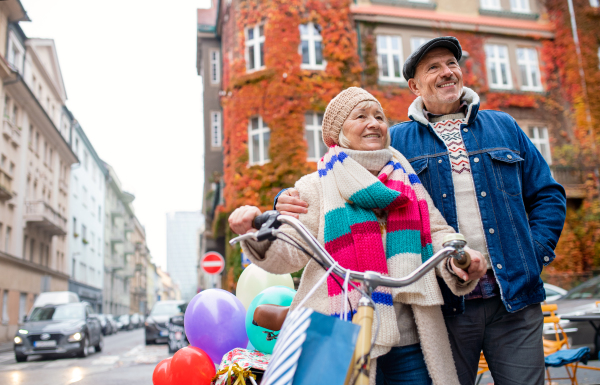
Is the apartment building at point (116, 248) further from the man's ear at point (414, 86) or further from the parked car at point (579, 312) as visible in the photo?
the man's ear at point (414, 86)

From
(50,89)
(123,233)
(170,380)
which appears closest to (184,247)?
(123,233)

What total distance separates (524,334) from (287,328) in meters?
1.29

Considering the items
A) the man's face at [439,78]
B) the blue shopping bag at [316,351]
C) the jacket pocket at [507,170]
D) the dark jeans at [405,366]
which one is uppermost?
the man's face at [439,78]

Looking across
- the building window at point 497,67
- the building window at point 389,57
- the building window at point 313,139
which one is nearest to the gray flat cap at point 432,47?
the building window at point 313,139

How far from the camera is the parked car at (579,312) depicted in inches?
317

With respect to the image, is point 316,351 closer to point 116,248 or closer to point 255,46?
point 255,46

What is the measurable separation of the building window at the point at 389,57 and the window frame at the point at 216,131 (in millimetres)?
9547

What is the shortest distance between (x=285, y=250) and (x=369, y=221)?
1.18 ft

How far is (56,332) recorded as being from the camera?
13.8 metres

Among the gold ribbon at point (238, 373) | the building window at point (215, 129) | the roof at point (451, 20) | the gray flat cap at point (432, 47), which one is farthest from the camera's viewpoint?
the building window at point (215, 129)

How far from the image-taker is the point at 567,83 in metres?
21.0

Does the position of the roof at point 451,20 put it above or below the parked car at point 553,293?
above

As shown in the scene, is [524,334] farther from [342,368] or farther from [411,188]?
[342,368]

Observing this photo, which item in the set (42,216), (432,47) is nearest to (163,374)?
(432,47)
